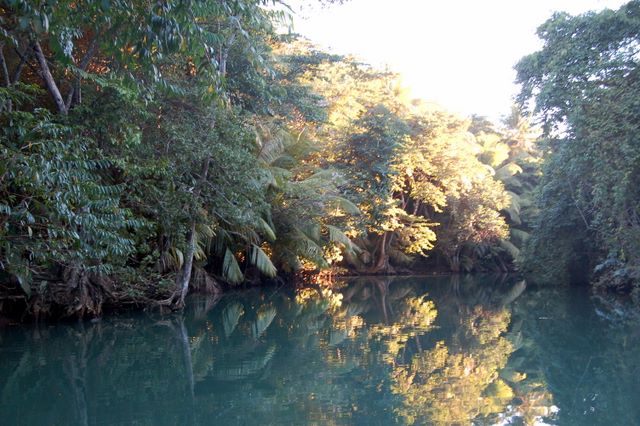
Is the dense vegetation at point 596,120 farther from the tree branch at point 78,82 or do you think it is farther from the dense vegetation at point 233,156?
the tree branch at point 78,82

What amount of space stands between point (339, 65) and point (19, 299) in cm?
1331

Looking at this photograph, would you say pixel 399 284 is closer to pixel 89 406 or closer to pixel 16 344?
pixel 16 344

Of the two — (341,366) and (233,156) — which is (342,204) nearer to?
(233,156)

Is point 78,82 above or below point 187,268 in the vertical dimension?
above

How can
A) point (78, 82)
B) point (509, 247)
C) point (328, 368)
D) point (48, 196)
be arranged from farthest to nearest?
point (509, 247) → point (78, 82) → point (328, 368) → point (48, 196)

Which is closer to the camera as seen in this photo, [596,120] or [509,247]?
[596,120]

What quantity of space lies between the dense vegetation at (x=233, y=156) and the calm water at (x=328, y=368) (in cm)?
122

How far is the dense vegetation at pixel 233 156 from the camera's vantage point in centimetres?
618

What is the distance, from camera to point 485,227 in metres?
23.3

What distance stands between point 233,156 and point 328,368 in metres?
4.98

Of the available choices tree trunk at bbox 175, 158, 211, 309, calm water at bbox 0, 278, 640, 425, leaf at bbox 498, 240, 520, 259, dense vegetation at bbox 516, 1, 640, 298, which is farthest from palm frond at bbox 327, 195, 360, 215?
leaf at bbox 498, 240, 520, 259

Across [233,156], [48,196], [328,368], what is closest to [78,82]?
[233,156]

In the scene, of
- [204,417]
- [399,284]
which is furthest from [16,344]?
[399,284]

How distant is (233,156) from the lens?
10.6 m
